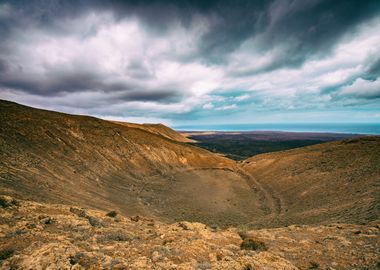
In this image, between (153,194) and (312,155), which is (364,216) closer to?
(153,194)

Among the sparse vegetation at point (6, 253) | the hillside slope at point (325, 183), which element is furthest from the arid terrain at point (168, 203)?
the hillside slope at point (325, 183)

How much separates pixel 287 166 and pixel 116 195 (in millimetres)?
41162

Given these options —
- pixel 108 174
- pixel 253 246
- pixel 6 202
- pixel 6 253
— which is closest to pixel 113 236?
pixel 6 253

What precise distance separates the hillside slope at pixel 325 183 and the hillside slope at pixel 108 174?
17.8ft

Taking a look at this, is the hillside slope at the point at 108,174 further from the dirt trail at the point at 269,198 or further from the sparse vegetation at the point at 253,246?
the sparse vegetation at the point at 253,246

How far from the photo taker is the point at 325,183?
132 feet

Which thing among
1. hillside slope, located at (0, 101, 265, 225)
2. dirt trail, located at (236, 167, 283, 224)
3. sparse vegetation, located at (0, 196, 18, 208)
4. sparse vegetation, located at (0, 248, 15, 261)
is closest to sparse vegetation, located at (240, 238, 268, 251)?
sparse vegetation, located at (0, 248, 15, 261)

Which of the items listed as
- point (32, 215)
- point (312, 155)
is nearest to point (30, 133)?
point (32, 215)

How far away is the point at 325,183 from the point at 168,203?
27.4 m

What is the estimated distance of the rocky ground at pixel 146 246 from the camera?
972 cm

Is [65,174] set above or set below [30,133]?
below

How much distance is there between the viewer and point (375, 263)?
1188 cm

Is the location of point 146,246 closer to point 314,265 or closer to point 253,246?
point 253,246

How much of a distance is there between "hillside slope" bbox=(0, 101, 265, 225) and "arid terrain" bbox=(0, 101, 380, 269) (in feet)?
0.89
